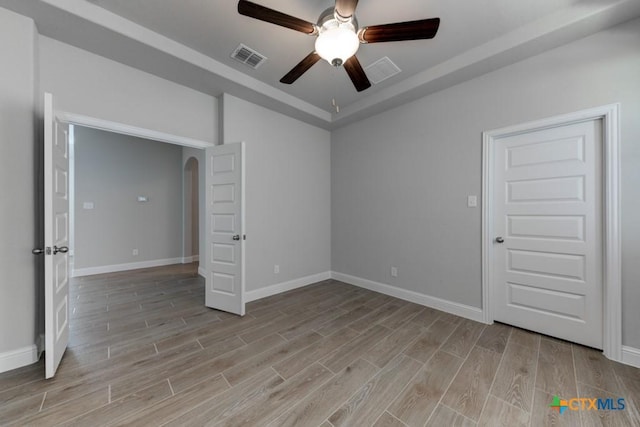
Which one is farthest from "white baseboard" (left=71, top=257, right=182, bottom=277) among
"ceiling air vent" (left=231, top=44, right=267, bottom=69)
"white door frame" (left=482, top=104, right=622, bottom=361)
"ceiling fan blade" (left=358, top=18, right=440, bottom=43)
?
"white door frame" (left=482, top=104, right=622, bottom=361)

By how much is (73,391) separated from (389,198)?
3.73 metres

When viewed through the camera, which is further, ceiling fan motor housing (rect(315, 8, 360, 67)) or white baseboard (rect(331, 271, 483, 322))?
white baseboard (rect(331, 271, 483, 322))

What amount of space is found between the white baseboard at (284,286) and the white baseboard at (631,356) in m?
3.47

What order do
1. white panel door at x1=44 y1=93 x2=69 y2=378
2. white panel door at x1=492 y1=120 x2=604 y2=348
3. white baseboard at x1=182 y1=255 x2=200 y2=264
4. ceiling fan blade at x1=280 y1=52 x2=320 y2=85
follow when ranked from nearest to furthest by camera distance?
white panel door at x1=44 y1=93 x2=69 y2=378
ceiling fan blade at x1=280 y1=52 x2=320 y2=85
white panel door at x1=492 y1=120 x2=604 y2=348
white baseboard at x1=182 y1=255 x2=200 y2=264

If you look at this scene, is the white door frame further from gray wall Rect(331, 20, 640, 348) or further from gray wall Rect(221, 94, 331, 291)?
gray wall Rect(221, 94, 331, 291)

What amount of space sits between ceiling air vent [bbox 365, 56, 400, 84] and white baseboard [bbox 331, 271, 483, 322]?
2.87 metres

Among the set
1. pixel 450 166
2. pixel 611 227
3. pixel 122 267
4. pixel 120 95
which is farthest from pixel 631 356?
pixel 122 267

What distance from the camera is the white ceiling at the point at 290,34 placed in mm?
2004

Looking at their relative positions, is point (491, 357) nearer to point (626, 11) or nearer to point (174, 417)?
point (174, 417)

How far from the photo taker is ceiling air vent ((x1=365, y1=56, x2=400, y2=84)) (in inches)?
108

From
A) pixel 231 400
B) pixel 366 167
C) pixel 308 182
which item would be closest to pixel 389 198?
pixel 366 167

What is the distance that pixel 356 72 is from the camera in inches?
87.3

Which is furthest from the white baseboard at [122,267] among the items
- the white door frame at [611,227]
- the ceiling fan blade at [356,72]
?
the white door frame at [611,227]

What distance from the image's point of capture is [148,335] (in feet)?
8.13
